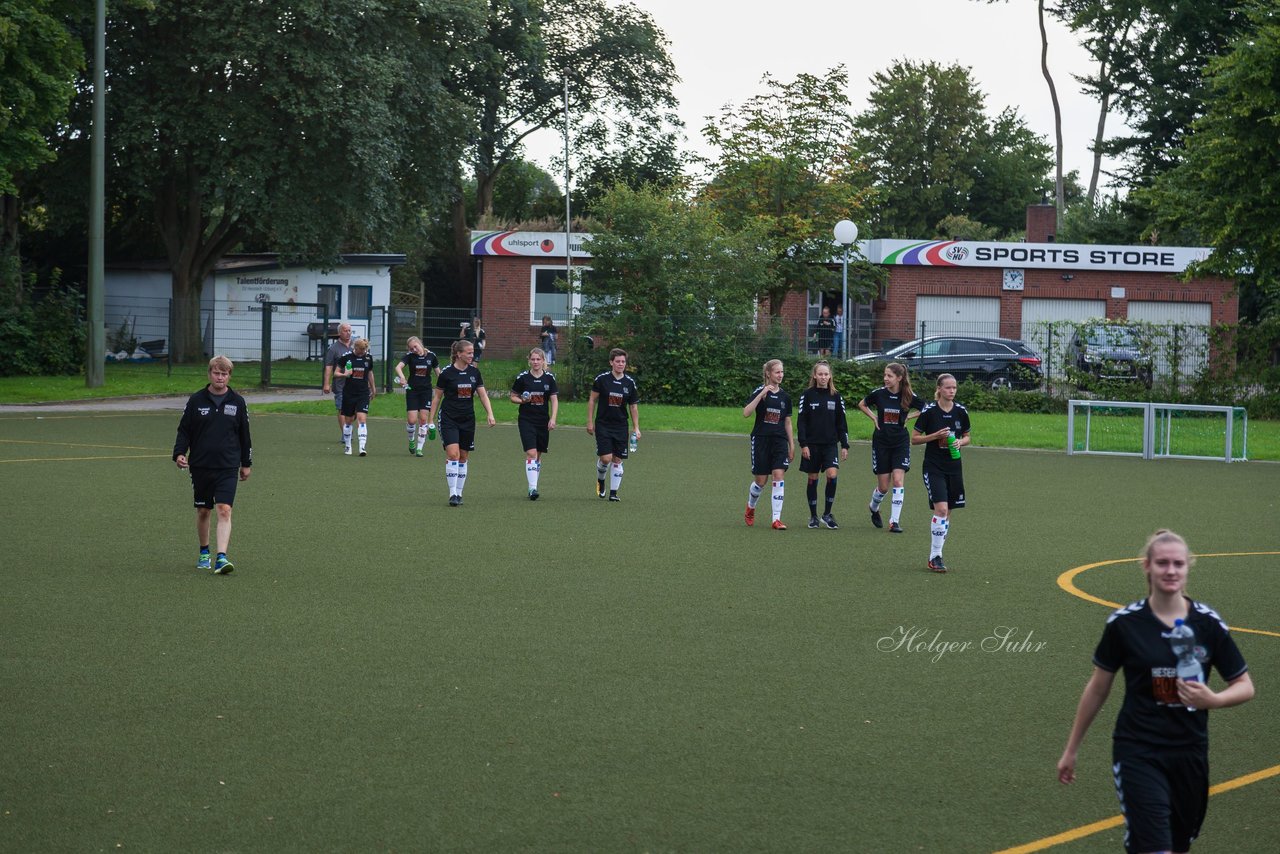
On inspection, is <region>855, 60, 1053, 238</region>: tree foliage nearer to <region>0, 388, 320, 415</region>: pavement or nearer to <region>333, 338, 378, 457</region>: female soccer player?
<region>0, 388, 320, 415</region>: pavement

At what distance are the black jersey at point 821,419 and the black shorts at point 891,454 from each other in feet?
1.27

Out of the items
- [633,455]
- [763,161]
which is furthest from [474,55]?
[633,455]

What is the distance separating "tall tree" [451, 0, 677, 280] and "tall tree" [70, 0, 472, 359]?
20490mm

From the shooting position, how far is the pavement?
1267 inches

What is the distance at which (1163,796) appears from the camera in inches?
204

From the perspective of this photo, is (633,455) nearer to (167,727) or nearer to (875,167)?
(167,727)

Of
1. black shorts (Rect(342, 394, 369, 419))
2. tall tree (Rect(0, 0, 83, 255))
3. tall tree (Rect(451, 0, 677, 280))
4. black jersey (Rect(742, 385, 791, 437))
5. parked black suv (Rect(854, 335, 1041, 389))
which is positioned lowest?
black shorts (Rect(342, 394, 369, 419))

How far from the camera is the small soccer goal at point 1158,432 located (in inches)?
1096

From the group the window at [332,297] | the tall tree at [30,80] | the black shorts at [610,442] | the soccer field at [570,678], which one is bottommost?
the soccer field at [570,678]

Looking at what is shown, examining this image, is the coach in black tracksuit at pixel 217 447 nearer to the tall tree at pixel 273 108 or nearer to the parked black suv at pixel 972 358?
the parked black suv at pixel 972 358

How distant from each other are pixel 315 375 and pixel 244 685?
113 ft

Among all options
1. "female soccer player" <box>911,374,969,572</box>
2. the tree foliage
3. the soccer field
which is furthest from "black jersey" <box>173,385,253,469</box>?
the tree foliage

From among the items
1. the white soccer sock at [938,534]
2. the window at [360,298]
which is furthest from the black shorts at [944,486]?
the window at [360,298]

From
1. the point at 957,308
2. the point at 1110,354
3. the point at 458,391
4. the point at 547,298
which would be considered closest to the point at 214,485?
the point at 458,391
